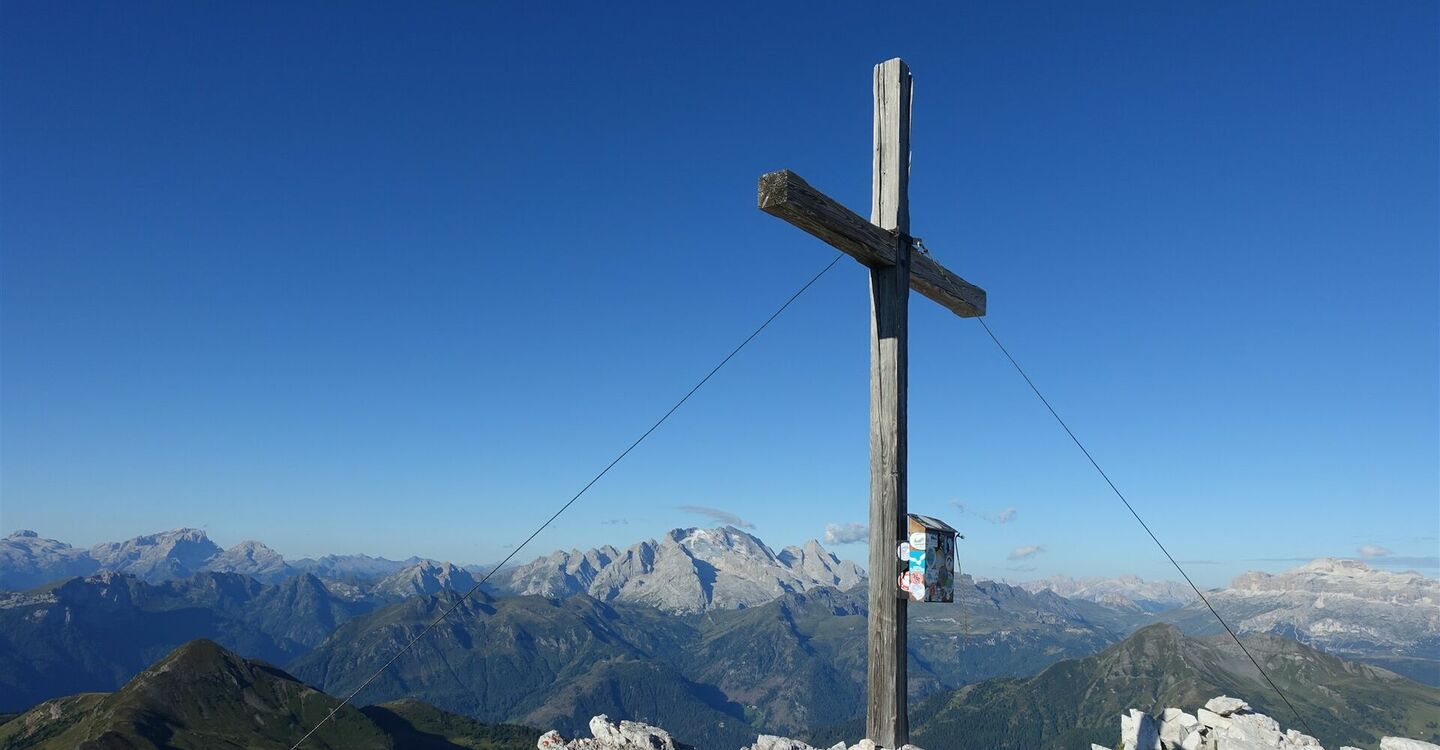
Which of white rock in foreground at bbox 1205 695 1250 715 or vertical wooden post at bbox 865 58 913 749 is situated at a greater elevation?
vertical wooden post at bbox 865 58 913 749

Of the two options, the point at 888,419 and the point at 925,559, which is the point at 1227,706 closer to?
the point at 925,559

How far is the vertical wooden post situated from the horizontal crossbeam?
1.29 feet

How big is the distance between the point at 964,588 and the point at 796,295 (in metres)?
4.60

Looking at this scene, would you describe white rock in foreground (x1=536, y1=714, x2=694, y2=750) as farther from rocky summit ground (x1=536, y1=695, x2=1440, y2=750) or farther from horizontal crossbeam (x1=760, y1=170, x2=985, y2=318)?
horizontal crossbeam (x1=760, y1=170, x2=985, y2=318)

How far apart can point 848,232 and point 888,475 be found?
3043 mm

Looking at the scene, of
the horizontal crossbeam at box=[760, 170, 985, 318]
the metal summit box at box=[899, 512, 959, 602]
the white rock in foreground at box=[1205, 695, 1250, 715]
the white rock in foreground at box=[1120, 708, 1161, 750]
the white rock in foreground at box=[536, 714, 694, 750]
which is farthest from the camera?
the white rock in foreground at box=[1205, 695, 1250, 715]

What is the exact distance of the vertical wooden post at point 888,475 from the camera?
10148mm

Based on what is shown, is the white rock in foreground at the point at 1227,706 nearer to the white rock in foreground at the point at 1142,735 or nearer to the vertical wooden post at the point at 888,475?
the white rock in foreground at the point at 1142,735

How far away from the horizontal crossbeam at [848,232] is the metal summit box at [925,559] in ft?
10.6

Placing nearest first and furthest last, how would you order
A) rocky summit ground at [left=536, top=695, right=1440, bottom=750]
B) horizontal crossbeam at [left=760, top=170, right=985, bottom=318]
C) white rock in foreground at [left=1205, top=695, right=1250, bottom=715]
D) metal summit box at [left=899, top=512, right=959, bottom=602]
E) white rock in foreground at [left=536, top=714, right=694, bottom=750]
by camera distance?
horizontal crossbeam at [left=760, top=170, right=985, bottom=318] → metal summit box at [left=899, top=512, right=959, bottom=602] → white rock in foreground at [left=536, top=714, right=694, bottom=750] → rocky summit ground at [left=536, top=695, right=1440, bottom=750] → white rock in foreground at [left=1205, top=695, right=1250, bottom=715]

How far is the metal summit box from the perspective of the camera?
1009 cm

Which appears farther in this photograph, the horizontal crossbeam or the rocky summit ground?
the rocky summit ground

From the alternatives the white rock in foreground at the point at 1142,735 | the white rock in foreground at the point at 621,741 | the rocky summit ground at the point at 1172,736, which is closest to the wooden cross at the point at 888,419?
the rocky summit ground at the point at 1172,736

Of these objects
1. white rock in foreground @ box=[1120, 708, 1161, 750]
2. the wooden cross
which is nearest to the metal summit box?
the wooden cross
